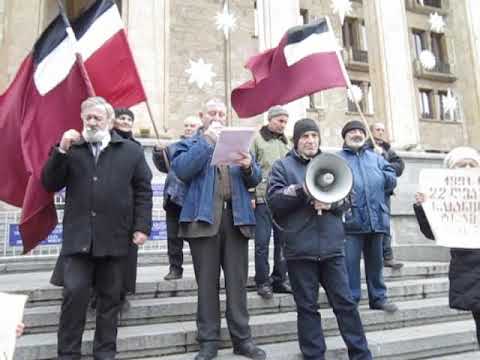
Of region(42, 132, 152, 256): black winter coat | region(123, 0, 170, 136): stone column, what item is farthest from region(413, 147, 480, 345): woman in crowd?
region(123, 0, 170, 136): stone column

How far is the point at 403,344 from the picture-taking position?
3.78 m

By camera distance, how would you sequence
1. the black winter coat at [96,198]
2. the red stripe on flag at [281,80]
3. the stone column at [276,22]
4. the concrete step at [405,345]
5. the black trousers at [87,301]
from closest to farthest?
the black trousers at [87,301], the black winter coat at [96,198], the concrete step at [405,345], the red stripe on flag at [281,80], the stone column at [276,22]

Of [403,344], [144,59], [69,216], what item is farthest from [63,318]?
[144,59]

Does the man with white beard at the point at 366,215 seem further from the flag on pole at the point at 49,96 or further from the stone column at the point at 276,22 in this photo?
the stone column at the point at 276,22

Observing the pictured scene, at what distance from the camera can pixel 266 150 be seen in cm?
468

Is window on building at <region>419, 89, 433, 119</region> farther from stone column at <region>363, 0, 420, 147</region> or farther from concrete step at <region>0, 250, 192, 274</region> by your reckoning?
concrete step at <region>0, 250, 192, 274</region>

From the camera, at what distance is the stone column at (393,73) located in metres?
11.7

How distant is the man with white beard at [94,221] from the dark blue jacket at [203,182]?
39 cm

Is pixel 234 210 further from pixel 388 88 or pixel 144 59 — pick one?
pixel 388 88

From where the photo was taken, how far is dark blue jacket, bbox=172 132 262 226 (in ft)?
11.1

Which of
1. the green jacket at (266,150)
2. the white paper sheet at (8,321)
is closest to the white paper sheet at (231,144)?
the green jacket at (266,150)

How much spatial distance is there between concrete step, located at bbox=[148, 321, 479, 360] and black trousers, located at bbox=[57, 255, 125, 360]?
0.55 m

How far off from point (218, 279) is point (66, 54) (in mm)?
2506

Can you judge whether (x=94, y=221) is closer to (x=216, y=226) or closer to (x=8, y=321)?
(x=216, y=226)
